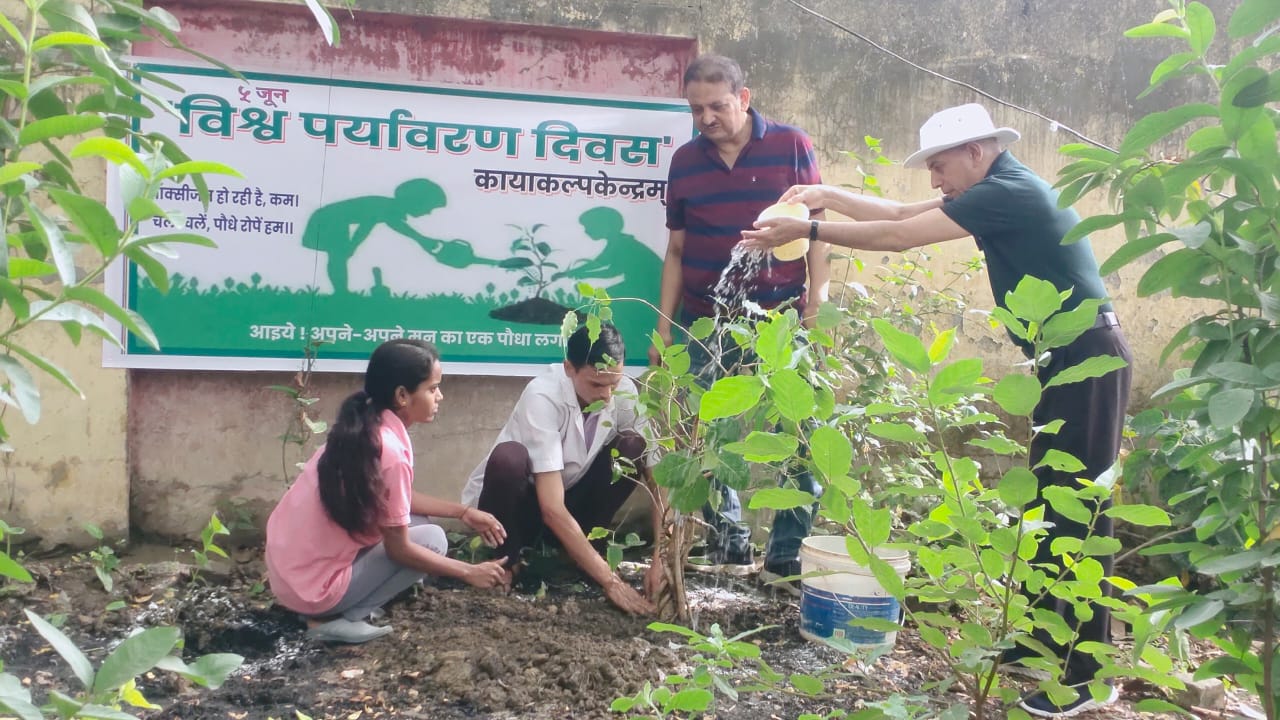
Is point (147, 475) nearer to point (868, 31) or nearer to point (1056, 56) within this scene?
point (868, 31)

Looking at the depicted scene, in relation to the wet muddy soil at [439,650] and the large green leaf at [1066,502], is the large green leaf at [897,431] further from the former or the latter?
the wet muddy soil at [439,650]

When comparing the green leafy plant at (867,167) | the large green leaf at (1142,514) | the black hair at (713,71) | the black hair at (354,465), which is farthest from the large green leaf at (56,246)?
the green leafy plant at (867,167)

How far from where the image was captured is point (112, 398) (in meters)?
3.53

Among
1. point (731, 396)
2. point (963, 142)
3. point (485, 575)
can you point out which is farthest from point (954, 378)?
point (485, 575)

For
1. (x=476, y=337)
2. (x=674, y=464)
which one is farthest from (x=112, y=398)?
(x=674, y=464)

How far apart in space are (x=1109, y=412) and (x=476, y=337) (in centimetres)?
213

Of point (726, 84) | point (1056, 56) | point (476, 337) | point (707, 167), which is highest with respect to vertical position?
point (1056, 56)

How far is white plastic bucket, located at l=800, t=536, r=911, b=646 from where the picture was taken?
2.77m

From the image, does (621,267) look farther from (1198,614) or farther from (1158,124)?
→ (1198,614)

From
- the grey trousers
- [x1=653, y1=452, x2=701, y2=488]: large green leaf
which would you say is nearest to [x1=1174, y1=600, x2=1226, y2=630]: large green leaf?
[x1=653, y1=452, x2=701, y2=488]: large green leaf

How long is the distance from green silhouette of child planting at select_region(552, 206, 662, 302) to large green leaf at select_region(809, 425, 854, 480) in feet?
8.36

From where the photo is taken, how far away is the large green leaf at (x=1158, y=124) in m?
1.17

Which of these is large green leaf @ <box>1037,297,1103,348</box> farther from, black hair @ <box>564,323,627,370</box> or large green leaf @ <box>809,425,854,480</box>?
black hair @ <box>564,323,627,370</box>

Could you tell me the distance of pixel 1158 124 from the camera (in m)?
1.23
